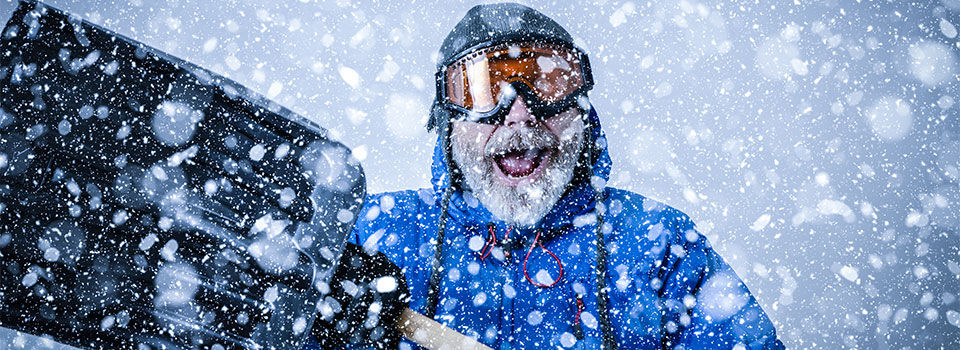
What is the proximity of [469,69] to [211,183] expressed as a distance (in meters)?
1.31

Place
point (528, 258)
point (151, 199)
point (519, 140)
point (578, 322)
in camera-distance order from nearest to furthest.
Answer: point (151, 199)
point (578, 322)
point (528, 258)
point (519, 140)

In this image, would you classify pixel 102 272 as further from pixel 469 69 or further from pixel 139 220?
pixel 469 69

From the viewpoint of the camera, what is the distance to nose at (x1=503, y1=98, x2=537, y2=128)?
2.14m

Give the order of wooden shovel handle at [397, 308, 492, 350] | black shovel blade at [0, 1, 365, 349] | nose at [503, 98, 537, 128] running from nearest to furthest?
black shovel blade at [0, 1, 365, 349], wooden shovel handle at [397, 308, 492, 350], nose at [503, 98, 537, 128]

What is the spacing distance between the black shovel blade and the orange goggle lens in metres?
1.04

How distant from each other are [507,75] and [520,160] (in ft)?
1.26

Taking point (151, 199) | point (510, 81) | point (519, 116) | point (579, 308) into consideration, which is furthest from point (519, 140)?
point (151, 199)

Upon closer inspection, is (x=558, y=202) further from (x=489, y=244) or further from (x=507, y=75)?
→ (x=507, y=75)

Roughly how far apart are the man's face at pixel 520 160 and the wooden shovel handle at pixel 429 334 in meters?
0.66

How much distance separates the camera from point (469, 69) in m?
2.25

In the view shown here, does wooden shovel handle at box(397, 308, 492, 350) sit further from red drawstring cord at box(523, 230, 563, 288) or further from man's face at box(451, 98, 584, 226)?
man's face at box(451, 98, 584, 226)

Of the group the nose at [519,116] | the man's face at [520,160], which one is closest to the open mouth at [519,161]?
the man's face at [520,160]

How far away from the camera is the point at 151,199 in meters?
1.17

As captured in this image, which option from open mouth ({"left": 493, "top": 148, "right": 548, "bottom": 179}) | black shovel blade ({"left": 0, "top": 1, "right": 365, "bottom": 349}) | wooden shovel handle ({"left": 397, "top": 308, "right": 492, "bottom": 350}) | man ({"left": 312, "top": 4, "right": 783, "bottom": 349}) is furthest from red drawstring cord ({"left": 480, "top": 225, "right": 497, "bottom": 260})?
black shovel blade ({"left": 0, "top": 1, "right": 365, "bottom": 349})
